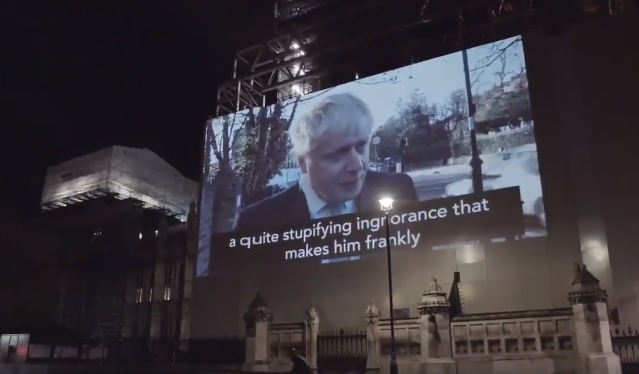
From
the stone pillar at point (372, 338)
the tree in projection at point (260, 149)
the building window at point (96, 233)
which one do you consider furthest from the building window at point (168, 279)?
the stone pillar at point (372, 338)

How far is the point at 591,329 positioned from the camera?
62.3 ft

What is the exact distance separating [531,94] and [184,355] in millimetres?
25451

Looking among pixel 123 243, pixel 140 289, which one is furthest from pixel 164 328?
pixel 123 243

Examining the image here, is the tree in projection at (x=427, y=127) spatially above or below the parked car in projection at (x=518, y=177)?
above

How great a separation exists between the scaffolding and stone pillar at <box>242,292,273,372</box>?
34.1m

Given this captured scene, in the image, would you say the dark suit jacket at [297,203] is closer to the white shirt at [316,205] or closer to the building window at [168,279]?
the white shirt at [316,205]

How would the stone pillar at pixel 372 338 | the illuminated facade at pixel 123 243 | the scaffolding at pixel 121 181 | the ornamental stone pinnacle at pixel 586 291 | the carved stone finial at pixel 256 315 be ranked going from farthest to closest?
the scaffolding at pixel 121 181
the illuminated facade at pixel 123 243
the carved stone finial at pixel 256 315
the stone pillar at pixel 372 338
the ornamental stone pinnacle at pixel 586 291

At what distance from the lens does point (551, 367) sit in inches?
788

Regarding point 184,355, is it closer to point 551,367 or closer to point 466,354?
point 466,354

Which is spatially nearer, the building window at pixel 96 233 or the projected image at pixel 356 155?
the projected image at pixel 356 155

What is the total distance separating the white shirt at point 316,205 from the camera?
29.8 meters

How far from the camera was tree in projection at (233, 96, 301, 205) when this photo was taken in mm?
33875

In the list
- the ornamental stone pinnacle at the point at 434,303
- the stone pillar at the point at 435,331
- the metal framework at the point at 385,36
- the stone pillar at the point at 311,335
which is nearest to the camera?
the stone pillar at the point at 435,331

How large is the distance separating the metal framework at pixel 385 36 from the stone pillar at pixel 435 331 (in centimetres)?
1678
